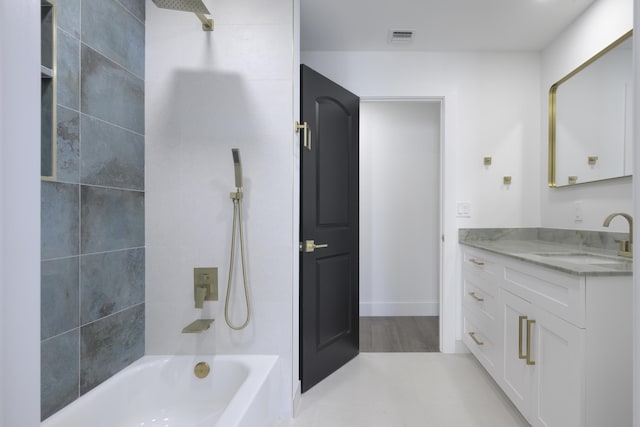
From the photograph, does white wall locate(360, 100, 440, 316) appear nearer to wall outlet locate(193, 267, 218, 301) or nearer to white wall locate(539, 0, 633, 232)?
white wall locate(539, 0, 633, 232)

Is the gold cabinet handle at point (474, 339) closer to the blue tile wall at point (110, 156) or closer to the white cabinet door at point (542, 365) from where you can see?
the white cabinet door at point (542, 365)

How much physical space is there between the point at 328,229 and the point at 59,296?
1.48 metres

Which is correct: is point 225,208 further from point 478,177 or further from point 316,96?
point 478,177

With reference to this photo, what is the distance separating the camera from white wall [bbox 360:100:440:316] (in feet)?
12.1

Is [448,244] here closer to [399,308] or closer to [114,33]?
[399,308]

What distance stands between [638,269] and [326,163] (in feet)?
6.13

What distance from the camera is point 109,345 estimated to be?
59.6 inches

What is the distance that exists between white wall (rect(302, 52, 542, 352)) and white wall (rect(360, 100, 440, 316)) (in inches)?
36.7

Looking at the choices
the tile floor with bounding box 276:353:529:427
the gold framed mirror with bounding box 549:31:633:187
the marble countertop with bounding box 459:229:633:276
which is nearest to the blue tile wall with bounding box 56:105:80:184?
the tile floor with bounding box 276:353:529:427

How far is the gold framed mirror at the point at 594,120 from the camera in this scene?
189 cm

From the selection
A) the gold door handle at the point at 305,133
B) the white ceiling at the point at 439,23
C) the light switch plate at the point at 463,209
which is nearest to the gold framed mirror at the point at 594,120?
the white ceiling at the point at 439,23

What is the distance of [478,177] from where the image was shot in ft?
8.98
